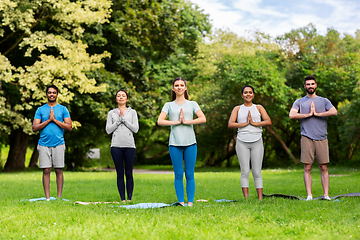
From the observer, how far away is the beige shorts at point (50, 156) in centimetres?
761

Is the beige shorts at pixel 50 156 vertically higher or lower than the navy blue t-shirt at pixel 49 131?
lower

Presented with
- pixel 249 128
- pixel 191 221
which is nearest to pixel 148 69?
pixel 249 128

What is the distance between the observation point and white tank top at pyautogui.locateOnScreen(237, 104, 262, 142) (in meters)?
7.08

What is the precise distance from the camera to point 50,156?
7.69 m

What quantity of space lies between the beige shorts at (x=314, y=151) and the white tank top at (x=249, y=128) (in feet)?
3.32

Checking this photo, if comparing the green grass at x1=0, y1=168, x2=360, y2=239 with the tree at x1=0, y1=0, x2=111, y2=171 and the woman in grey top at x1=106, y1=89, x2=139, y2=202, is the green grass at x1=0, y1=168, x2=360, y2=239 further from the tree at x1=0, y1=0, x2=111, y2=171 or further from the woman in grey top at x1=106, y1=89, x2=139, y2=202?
the tree at x1=0, y1=0, x2=111, y2=171

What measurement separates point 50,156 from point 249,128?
13.3 ft

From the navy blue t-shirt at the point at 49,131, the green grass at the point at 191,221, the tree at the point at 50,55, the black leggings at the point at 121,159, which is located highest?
the tree at the point at 50,55

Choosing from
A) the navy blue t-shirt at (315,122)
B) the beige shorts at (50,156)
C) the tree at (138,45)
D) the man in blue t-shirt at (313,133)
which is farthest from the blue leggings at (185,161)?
the tree at (138,45)

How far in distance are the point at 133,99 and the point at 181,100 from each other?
1377 centimetres

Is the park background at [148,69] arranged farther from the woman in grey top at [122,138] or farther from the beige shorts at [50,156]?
the woman in grey top at [122,138]

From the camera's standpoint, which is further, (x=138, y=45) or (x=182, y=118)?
(x=138, y=45)

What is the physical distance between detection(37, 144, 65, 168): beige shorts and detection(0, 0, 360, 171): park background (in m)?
8.46

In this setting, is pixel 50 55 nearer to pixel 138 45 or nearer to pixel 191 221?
pixel 138 45
